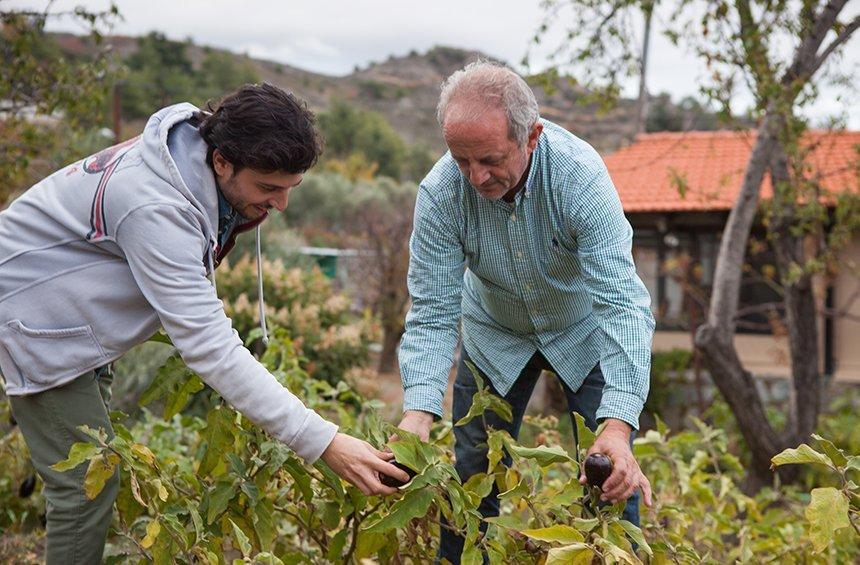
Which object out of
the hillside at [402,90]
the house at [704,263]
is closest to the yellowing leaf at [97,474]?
the house at [704,263]

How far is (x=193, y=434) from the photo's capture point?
4.71 meters

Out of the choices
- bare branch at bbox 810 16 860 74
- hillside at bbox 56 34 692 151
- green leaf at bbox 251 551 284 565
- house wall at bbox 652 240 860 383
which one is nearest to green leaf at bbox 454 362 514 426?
green leaf at bbox 251 551 284 565

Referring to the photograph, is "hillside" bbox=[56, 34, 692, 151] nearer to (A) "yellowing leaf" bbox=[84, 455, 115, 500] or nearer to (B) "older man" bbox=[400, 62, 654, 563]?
(B) "older man" bbox=[400, 62, 654, 563]

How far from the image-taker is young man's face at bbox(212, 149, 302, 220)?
2.43 metres

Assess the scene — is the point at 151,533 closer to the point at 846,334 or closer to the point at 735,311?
the point at 735,311

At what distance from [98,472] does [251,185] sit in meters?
0.76

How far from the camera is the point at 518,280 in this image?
2.96 metres

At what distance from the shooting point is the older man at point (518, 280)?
257 centimetres

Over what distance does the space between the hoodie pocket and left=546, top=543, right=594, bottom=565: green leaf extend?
3.91ft

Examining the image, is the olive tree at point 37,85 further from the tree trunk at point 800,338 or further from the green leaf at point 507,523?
the tree trunk at point 800,338

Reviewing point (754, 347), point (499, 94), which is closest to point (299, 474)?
point (499, 94)

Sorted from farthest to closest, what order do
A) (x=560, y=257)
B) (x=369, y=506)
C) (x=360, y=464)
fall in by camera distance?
(x=369, y=506), (x=560, y=257), (x=360, y=464)

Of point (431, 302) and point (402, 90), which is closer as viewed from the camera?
point (431, 302)

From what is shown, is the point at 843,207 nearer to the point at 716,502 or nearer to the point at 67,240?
the point at 716,502
